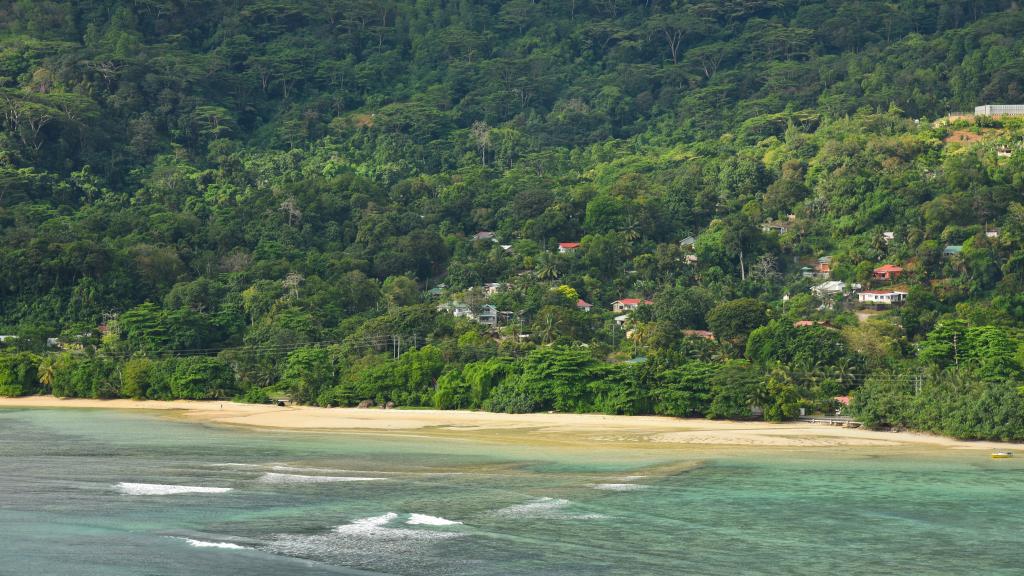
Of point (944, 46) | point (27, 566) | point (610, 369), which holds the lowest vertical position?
point (27, 566)

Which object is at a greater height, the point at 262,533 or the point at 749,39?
the point at 749,39

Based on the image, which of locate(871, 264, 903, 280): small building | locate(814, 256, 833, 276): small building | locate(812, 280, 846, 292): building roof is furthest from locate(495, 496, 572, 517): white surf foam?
locate(814, 256, 833, 276): small building

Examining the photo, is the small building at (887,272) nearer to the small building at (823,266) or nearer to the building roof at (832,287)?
the building roof at (832,287)

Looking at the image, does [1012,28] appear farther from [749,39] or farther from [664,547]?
[664,547]

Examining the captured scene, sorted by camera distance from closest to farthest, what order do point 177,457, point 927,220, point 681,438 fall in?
1. point 177,457
2. point 681,438
3. point 927,220

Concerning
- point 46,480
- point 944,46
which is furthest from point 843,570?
point 944,46

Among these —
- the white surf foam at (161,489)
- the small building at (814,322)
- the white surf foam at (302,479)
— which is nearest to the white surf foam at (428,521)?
the white surf foam at (302,479)

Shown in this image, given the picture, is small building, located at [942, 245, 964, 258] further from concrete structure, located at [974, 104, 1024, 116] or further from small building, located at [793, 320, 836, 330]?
concrete structure, located at [974, 104, 1024, 116]
